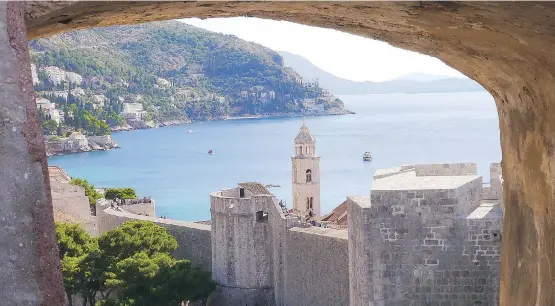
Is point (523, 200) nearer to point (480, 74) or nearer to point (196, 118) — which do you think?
point (480, 74)

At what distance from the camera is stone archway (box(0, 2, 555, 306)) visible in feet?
6.06

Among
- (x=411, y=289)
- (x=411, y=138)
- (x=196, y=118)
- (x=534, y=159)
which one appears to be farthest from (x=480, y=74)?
(x=196, y=118)

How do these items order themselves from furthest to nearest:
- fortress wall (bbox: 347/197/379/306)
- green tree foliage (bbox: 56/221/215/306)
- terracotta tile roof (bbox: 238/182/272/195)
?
terracotta tile roof (bbox: 238/182/272/195), green tree foliage (bbox: 56/221/215/306), fortress wall (bbox: 347/197/379/306)

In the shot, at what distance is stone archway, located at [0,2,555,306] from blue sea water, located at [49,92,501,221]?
4951cm

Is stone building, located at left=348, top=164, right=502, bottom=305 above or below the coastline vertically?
above

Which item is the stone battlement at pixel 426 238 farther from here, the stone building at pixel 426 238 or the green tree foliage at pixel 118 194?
the green tree foliage at pixel 118 194

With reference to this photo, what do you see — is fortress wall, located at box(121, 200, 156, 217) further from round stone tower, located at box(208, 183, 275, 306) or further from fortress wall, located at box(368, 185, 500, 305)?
fortress wall, located at box(368, 185, 500, 305)

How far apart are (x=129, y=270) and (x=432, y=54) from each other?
18.9 m

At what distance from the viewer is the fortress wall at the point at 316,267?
15633 mm

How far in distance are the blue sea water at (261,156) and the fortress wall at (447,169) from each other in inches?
1614

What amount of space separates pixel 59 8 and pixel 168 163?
3375 inches

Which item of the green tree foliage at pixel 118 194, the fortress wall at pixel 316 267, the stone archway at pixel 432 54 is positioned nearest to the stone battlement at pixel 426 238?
the fortress wall at pixel 316 267

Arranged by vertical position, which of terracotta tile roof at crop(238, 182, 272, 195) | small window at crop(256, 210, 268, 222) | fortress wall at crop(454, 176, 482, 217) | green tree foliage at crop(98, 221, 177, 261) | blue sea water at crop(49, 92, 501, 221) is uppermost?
fortress wall at crop(454, 176, 482, 217)

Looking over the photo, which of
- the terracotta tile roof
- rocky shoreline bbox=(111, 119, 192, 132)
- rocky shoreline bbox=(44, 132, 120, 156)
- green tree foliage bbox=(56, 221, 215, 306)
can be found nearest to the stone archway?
green tree foliage bbox=(56, 221, 215, 306)
